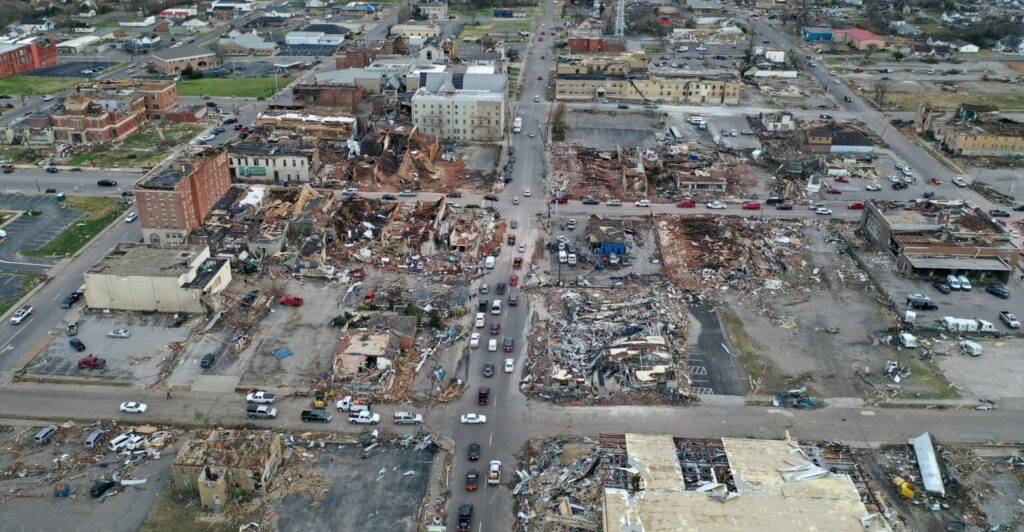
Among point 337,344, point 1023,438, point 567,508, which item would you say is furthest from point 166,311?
point 1023,438

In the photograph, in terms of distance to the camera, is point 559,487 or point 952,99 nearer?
point 559,487

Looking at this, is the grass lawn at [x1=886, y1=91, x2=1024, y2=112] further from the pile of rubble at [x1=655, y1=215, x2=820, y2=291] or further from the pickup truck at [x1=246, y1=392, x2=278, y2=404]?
the pickup truck at [x1=246, y1=392, x2=278, y2=404]

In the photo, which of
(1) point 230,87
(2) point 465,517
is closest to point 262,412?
(2) point 465,517

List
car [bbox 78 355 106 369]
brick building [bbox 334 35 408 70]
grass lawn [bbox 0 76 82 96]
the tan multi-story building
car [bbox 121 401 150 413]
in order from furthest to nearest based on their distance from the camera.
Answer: brick building [bbox 334 35 408 70] < grass lawn [bbox 0 76 82 96] < the tan multi-story building < car [bbox 78 355 106 369] < car [bbox 121 401 150 413]

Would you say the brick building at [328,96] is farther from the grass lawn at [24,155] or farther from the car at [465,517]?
the car at [465,517]

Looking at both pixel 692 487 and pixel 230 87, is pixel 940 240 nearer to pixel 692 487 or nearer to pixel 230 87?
pixel 692 487

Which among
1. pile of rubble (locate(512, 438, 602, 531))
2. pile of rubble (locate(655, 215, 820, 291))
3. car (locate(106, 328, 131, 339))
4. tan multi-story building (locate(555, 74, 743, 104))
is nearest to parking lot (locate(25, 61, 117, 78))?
tan multi-story building (locate(555, 74, 743, 104))

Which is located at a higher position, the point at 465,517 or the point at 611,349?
the point at 611,349
